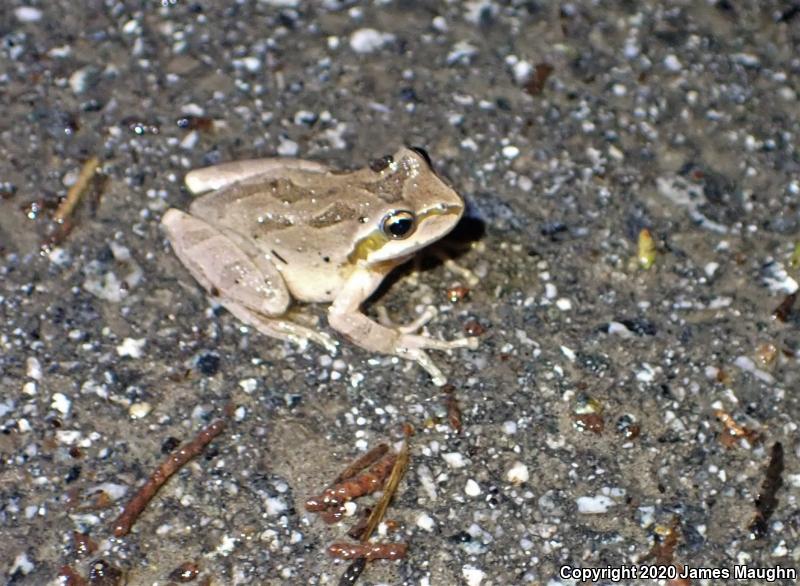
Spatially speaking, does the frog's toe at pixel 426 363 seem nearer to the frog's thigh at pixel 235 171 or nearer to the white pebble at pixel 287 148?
the frog's thigh at pixel 235 171

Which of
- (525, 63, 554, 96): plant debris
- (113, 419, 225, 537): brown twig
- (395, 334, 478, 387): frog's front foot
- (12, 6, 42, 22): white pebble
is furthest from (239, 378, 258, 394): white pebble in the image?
(12, 6, 42, 22): white pebble

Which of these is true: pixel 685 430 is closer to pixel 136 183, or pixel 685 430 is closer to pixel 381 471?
pixel 381 471

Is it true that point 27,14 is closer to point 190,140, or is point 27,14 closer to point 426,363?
point 190,140

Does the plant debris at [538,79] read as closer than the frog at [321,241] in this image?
No

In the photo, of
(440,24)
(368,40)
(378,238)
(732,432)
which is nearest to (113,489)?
(378,238)

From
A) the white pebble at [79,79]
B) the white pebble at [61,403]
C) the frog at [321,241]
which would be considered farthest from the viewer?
the white pebble at [79,79]

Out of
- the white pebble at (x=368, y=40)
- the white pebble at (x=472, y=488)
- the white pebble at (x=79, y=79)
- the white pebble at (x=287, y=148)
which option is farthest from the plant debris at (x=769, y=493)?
the white pebble at (x=79, y=79)
